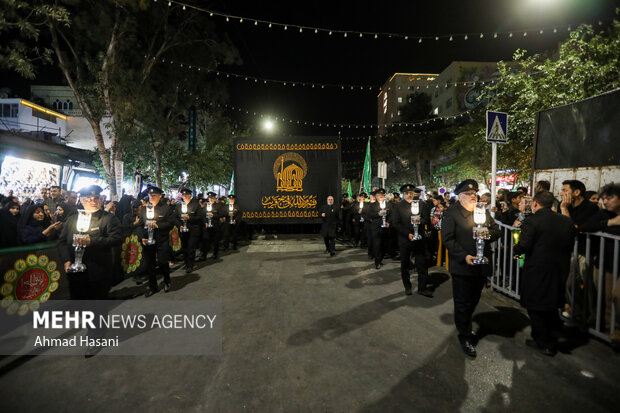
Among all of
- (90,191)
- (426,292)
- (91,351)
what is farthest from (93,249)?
(426,292)

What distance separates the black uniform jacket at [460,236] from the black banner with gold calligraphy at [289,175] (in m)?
8.79

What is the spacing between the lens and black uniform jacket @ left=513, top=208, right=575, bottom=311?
363 cm

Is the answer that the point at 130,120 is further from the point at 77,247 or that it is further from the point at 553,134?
the point at 553,134

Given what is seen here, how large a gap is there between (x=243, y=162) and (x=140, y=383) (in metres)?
10.2

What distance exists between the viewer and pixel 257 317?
4.93 metres

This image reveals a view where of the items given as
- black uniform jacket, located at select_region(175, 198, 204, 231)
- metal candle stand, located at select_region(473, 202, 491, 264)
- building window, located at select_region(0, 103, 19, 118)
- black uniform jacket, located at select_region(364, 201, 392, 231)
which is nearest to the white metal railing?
metal candle stand, located at select_region(473, 202, 491, 264)

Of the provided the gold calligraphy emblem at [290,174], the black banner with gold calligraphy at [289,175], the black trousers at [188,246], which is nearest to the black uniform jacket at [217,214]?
the black trousers at [188,246]

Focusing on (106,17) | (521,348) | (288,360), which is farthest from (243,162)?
(521,348)

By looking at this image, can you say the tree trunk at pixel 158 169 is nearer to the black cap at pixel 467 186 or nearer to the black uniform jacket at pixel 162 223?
the black uniform jacket at pixel 162 223

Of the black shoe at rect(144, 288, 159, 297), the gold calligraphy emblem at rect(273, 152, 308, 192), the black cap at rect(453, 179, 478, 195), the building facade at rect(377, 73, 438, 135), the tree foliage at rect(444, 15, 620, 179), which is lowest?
the black shoe at rect(144, 288, 159, 297)

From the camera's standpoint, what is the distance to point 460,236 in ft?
12.9

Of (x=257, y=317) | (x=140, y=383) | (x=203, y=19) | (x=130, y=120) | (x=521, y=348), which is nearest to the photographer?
(x=140, y=383)

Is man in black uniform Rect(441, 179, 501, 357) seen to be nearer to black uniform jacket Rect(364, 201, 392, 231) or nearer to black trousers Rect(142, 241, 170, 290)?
black uniform jacket Rect(364, 201, 392, 231)

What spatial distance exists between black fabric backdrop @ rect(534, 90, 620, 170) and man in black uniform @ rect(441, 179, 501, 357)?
3.99 metres
